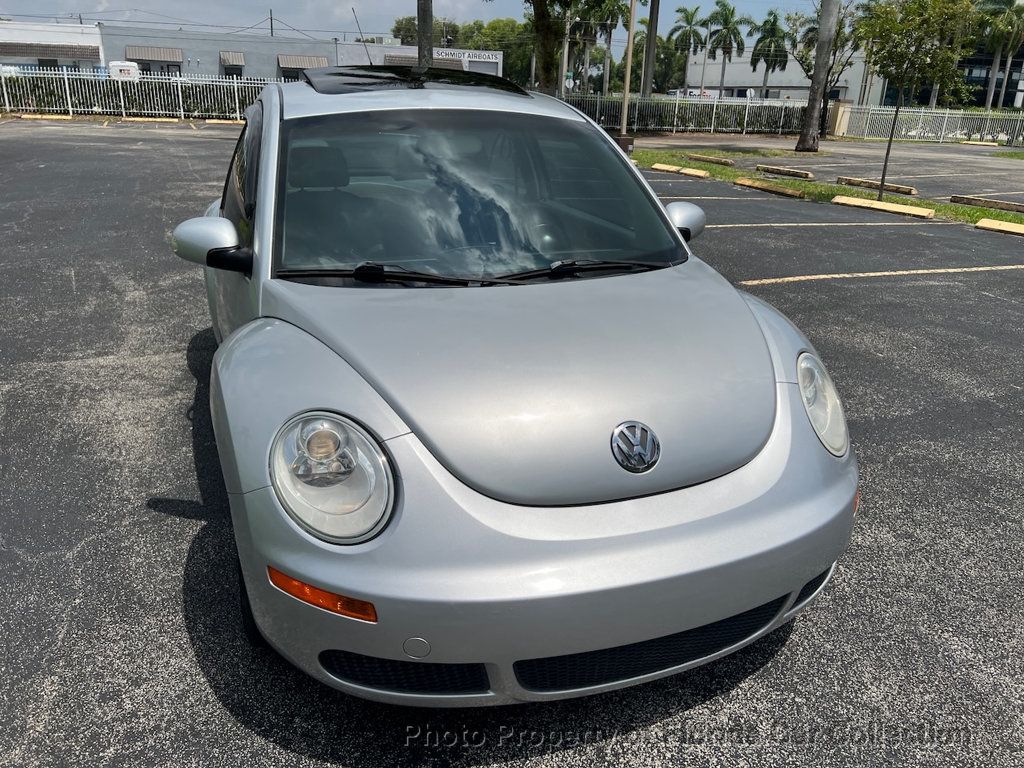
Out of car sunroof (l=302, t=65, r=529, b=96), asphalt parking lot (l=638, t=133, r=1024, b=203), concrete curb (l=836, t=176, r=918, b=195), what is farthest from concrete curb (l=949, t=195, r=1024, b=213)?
car sunroof (l=302, t=65, r=529, b=96)

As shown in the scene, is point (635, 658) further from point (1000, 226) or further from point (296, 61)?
point (296, 61)

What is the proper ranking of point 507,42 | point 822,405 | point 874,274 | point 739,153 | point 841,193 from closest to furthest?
1. point 822,405
2. point 874,274
3. point 841,193
4. point 739,153
5. point 507,42

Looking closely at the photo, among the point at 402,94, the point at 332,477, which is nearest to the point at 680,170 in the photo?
the point at 402,94

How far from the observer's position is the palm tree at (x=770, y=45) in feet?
281

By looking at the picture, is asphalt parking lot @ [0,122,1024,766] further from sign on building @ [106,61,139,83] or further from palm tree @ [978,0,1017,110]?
palm tree @ [978,0,1017,110]

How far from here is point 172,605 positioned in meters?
2.54

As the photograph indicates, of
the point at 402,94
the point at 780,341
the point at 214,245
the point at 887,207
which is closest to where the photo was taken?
the point at 780,341

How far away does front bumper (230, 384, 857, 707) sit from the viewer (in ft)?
5.53

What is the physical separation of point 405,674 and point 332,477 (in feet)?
1.63

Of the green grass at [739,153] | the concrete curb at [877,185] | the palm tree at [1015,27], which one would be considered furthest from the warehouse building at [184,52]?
the palm tree at [1015,27]

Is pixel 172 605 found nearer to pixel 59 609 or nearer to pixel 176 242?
pixel 59 609

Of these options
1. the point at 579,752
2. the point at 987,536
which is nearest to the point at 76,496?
the point at 579,752

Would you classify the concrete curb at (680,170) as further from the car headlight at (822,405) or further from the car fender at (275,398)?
the car fender at (275,398)

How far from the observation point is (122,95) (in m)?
28.6
